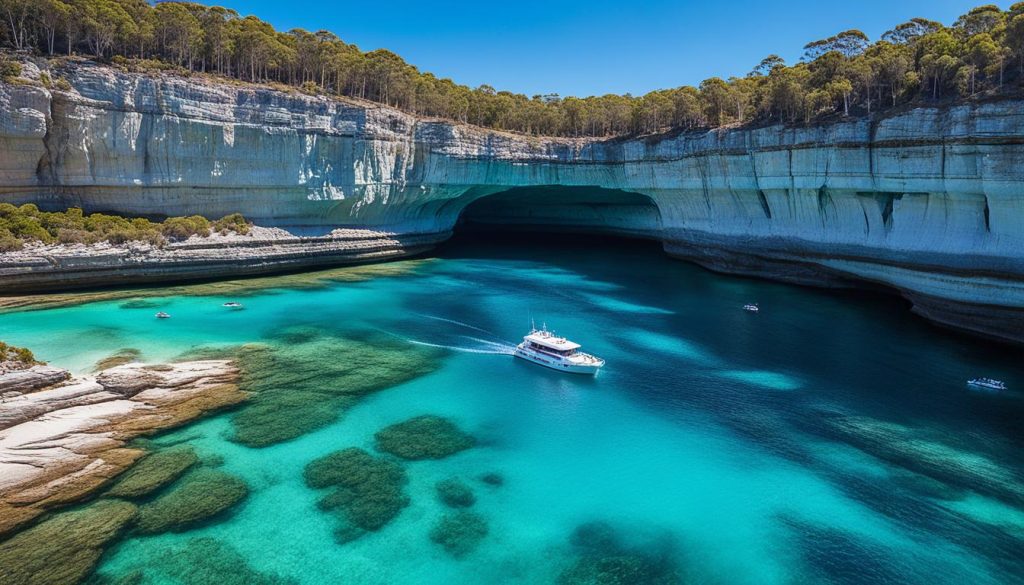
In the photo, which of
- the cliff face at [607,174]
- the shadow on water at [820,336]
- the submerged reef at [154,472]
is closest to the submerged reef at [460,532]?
the submerged reef at [154,472]

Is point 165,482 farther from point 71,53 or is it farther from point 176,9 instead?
point 176,9

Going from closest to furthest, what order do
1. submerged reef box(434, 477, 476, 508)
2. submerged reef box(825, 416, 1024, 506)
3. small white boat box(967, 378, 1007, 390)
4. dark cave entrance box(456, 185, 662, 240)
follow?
submerged reef box(434, 477, 476, 508), submerged reef box(825, 416, 1024, 506), small white boat box(967, 378, 1007, 390), dark cave entrance box(456, 185, 662, 240)

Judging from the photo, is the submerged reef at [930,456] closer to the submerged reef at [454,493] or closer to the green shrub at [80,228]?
the submerged reef at [454,493]

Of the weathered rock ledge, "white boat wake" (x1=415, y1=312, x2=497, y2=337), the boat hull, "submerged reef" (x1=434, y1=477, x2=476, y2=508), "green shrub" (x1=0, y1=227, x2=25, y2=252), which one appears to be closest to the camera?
the weathered rock ledge

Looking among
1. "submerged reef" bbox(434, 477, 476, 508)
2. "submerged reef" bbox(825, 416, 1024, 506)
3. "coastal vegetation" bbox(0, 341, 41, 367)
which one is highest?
"coastal vegetation" bbox(0, 341, 41, 367)

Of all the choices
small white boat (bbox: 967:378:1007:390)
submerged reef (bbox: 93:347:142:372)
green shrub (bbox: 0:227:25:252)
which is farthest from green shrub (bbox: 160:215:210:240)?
small white boat (bbox: 967:378:1007:390)

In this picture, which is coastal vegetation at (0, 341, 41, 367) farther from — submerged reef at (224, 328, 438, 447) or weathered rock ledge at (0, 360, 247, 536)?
submerged reef at (224, 328, 438, 447)
